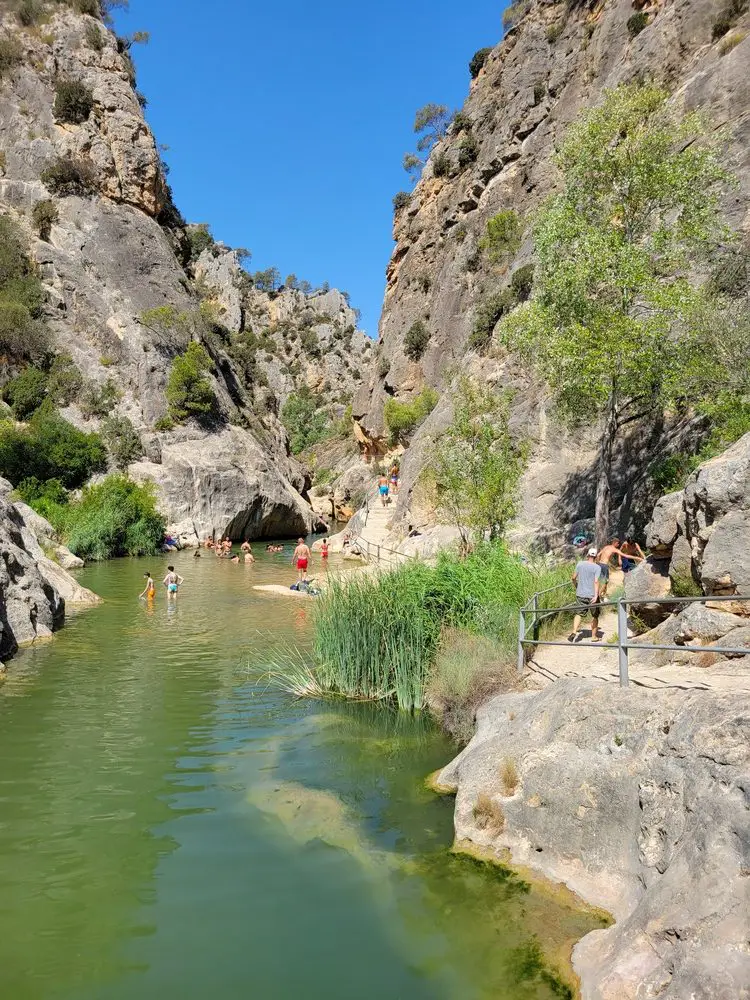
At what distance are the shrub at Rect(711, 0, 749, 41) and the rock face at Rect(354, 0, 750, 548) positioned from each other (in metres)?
0.38

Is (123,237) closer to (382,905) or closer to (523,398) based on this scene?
(523,398)

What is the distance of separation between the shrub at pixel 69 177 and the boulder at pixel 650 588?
51.7 metres

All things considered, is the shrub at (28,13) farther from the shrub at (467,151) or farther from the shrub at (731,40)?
the shrub at (731,40)

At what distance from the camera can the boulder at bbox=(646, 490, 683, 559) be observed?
10.4 meters

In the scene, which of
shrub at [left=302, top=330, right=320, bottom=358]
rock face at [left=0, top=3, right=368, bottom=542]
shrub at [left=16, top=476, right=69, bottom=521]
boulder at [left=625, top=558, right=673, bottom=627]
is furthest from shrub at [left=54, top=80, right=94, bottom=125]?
boulder at [left=625, top=558, right=673, bottom=627]

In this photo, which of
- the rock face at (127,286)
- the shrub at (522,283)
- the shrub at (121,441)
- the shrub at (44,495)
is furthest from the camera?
the rock face at (127,286)

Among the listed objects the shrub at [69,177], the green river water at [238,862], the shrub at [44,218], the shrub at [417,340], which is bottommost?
the green river water at [238,862]

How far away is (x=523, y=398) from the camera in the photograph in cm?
2641

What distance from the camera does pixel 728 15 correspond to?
24.9 metres

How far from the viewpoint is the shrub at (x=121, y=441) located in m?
39.9

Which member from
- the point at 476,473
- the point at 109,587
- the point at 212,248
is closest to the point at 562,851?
the point at 476,473

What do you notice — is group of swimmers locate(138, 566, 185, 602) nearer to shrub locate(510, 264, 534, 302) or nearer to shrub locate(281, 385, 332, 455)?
shrub locate(510, 264, 534, 302)

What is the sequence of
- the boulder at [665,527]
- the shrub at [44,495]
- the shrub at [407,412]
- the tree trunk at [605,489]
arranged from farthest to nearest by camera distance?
the shrub at [407,412], the shrub at [44,495], the tree trunk at [605,489], the boulder at [665,527]

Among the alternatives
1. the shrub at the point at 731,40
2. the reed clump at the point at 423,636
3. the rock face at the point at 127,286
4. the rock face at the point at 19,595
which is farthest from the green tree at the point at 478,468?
the rock face at the point at 127,286
